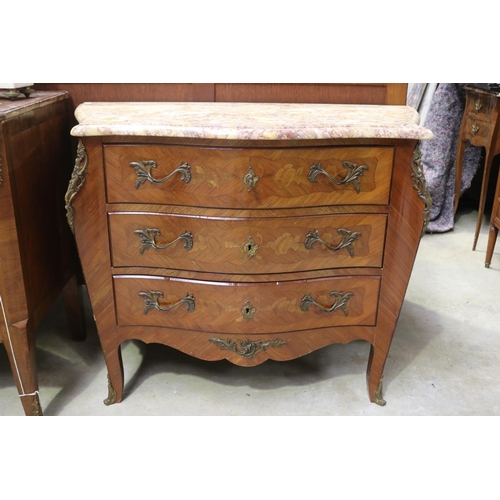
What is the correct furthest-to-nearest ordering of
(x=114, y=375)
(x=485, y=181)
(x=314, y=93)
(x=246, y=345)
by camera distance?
(x=485, y=181) < (x=314, y=93) < (x=114, y=375) < (x=246, y=345)

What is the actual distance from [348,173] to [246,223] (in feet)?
1.03

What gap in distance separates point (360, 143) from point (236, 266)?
0.49 metres

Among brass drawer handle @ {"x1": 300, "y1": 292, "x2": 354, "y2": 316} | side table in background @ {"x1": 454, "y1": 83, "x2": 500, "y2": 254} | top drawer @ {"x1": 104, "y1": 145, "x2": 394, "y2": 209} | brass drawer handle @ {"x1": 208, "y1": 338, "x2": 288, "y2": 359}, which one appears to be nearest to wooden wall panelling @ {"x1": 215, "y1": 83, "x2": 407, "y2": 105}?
top drawer @ {"x1": 104, "y1": 145, "x2": 394, "y2": 209}

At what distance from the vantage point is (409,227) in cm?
145

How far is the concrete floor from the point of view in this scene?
171 cm

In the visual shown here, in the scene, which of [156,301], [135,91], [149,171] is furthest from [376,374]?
[135,91]

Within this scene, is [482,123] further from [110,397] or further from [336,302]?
[110,397]

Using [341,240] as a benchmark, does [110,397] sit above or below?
below

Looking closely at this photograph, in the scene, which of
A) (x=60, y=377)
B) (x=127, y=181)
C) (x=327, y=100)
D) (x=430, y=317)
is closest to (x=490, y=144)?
(x=430, y=317)

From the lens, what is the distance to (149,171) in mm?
1373

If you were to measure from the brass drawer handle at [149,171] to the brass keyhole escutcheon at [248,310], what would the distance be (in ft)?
1.33

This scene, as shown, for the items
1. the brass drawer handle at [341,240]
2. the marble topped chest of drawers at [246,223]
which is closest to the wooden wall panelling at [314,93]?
the marble topped chest of drawers at [246,223]

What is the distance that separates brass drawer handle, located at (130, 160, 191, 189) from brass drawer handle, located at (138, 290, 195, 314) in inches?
13.9

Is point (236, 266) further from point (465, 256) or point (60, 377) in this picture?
point (465, 256)
